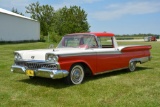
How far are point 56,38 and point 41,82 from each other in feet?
98.9

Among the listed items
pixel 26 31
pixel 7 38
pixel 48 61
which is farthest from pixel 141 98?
pixel 26 31

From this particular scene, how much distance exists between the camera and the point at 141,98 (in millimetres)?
5340

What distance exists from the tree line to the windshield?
96.5 ft

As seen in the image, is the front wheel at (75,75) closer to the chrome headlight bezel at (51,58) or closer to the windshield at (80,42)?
the chrome headlight bezel at (51,58)

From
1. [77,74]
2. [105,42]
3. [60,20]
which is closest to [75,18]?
[60,20]

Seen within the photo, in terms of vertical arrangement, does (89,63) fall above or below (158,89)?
above

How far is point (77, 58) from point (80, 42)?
0.99 metres

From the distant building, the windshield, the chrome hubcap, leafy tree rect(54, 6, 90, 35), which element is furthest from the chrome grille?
leafy tree rect(54, 6, 90, 35)

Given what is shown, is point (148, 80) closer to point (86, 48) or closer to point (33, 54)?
point (86, 48)

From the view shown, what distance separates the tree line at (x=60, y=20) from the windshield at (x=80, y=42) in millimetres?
29412

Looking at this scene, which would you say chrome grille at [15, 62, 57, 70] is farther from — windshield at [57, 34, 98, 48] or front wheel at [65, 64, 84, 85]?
windshield at [57, 34, 98, 48]

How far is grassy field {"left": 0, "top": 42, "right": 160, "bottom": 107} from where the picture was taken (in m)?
5.03

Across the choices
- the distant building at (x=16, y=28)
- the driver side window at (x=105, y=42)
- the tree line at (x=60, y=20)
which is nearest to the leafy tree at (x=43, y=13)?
the tree line at (x=60, y=20)

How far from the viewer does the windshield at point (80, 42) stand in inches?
293
